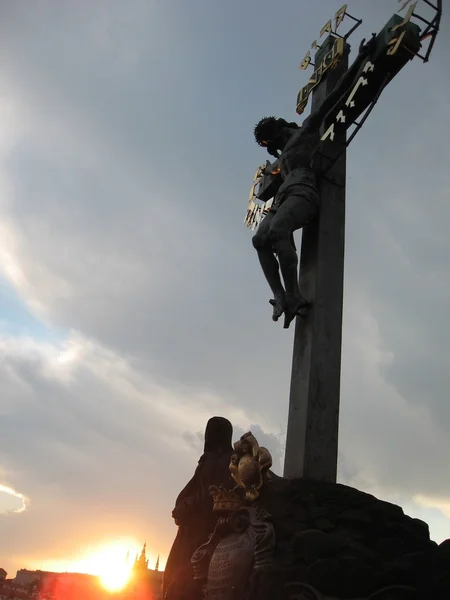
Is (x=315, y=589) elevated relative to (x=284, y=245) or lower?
lower

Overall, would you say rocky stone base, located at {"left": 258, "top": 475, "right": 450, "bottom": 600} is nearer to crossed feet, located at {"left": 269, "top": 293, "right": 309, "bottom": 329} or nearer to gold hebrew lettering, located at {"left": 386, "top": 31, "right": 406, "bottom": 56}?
crossed feet, located at {"left": 269, "top": 293, "right": 309, "bottom": 329}

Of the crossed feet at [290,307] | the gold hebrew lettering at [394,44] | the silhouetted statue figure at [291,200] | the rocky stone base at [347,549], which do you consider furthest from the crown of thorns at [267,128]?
the rocky stone base at [347,549]

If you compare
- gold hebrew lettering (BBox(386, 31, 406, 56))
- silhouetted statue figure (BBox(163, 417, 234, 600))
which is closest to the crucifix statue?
gold hebrew lettering (BBox(386, 31, 406, 56))

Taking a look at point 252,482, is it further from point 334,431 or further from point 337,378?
point 337,378

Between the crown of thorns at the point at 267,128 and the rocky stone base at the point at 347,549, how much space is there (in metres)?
5.23

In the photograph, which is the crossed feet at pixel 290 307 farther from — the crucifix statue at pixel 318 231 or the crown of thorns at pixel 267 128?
the crown of thorns at pixel 267 128

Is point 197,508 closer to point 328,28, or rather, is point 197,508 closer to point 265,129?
point 265,129

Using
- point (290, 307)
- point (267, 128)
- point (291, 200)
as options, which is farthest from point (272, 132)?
point (290, 307)

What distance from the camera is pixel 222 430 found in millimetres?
6910

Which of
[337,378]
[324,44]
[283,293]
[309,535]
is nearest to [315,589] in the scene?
[309,535]

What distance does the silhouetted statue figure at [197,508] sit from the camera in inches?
242

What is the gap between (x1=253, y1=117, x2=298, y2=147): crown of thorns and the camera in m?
8.84

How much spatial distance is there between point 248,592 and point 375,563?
110 centimetres

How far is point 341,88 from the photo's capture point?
8055mm
